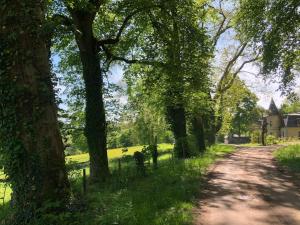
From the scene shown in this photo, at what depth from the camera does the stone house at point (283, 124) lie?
99.1m

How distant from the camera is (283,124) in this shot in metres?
103

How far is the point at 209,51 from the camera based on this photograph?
22406 millimetres

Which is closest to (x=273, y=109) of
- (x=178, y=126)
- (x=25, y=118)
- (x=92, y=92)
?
(x=178, y=126)

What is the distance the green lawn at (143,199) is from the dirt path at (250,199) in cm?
53

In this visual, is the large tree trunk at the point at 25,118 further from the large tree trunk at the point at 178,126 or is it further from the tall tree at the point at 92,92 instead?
the large tree trunk at the point at 178,126

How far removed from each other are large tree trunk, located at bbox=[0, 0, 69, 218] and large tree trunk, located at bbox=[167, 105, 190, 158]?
18.6 meters

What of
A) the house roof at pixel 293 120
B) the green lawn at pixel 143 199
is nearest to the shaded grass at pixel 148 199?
the green lawn at pixel 143 199

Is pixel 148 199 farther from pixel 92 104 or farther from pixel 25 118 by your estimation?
pixel 92 104

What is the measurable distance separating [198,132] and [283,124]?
7535cm

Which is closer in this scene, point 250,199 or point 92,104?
point 250,199

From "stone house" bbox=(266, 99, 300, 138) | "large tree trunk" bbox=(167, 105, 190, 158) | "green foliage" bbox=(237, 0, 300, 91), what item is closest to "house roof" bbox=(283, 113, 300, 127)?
"stone house" bbox=(266, 99, 300, 138)

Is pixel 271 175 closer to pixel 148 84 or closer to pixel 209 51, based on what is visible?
pixel 209 51

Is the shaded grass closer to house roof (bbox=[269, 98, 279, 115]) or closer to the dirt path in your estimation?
the dirt path

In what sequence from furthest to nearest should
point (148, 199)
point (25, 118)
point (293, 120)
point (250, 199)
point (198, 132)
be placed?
point (293, 120), point (198, 132), point (250, 199), point (148, 199), point (25, 118)
